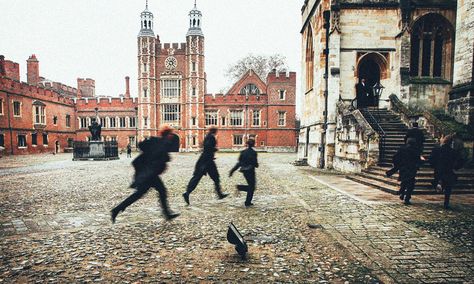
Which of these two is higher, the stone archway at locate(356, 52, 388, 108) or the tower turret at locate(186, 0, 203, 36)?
the tower turret at locate(186, 0, 203, 36)

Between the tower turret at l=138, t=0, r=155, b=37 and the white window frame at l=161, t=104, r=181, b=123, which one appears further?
the white window frame at l=161, t=104, r=181, b=123

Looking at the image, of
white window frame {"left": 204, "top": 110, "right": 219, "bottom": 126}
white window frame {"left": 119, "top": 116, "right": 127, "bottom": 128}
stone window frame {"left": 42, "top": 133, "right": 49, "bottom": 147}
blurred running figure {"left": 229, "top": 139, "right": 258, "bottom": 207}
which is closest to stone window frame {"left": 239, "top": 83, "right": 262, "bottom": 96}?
white window frame {"left": 204, "top": 110, "right": 219, "bottom": 126}

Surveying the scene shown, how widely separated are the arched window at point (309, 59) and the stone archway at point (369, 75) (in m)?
3.68

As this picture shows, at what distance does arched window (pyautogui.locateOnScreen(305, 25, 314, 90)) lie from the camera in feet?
64.8

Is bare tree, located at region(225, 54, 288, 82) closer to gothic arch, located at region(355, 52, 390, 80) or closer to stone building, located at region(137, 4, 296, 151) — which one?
stone building, located at region(137, 4, 296, 151)

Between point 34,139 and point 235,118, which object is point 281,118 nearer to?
point 235,118

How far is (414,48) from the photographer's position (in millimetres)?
15602

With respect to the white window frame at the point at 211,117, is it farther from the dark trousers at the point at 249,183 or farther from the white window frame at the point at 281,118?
the dark trousers at the point at 249,183

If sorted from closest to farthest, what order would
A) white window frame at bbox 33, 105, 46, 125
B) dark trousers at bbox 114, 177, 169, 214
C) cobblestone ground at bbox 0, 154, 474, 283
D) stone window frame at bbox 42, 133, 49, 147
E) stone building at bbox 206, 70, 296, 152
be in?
cobblestone ground at bbox 0, 154, 474, 283 → dark trousers at bbox 114, 177, 169, 214 → white window frame at bbox 33, 105, 46, 125 → stone window frame at bbox 42, 133, 49, 147 → stone building at bbox 206, 70, 296, 152

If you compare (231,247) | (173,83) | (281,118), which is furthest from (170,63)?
(231,247)

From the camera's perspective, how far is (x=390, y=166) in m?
11.0

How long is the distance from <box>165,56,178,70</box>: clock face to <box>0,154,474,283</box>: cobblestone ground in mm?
37046

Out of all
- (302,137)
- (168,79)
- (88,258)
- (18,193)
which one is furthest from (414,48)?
(168,79)

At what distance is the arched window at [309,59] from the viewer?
19.8 metres
